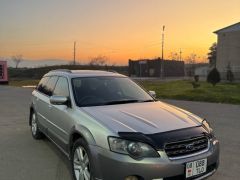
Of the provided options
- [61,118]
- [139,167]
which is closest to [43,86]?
[61,118]

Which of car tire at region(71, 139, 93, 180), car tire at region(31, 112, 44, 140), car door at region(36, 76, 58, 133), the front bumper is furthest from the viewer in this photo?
car tire at region(31, 112, 44, 140)

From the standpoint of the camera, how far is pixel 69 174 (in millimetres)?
5500

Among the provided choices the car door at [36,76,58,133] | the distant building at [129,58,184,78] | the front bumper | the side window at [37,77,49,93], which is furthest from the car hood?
the distant building at [129,58,184,78]

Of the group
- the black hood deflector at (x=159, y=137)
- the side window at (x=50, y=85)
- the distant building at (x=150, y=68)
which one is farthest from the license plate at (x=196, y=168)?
the distant building at (x=150, y=68)

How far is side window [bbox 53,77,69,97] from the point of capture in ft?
19.7

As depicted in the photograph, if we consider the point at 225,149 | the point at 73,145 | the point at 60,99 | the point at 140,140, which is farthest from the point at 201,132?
the point at 225,149

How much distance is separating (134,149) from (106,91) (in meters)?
2.03

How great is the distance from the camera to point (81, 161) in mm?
4801

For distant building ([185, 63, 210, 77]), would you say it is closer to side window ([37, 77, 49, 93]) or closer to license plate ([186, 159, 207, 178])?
side window ([37, 77, 49, 93])

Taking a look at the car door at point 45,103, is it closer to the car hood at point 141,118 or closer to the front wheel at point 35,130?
the front wheel at point 35,130

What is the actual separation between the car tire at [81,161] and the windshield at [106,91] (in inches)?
30.5

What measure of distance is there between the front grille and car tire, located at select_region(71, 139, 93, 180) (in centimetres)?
102

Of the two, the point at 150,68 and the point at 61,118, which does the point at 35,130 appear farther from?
the point at 150,68

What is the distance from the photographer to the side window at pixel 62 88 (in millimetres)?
5998
